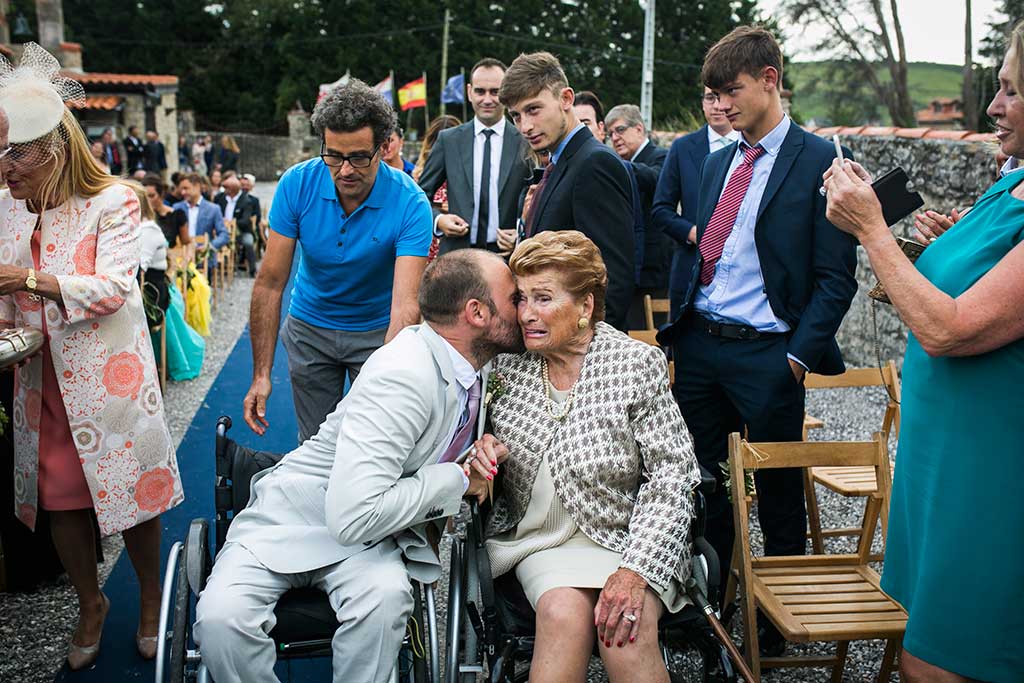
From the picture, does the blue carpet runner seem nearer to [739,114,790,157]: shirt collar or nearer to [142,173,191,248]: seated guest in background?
[142,173,191,248]: seated guest in background

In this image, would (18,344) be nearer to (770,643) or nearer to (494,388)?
(494,388)

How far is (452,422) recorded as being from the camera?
260 centimetres

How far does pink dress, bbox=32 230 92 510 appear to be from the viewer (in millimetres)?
3164

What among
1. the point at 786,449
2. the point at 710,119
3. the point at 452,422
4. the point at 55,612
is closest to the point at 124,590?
the point at 55,612

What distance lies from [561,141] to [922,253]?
1.73 meters

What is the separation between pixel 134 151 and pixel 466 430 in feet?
72.7

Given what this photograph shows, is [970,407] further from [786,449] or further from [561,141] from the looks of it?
[561,141]

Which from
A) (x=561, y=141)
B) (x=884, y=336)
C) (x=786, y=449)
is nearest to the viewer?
(x=786, y=449)

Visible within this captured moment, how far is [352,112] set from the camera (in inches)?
121

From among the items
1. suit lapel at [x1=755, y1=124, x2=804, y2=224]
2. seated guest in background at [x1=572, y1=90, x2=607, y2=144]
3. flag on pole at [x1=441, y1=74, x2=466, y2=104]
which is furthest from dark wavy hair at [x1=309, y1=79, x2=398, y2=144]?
flag on pole at [x1=441, y1=74, x2=466, y2=104]

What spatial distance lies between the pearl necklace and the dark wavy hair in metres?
1.04

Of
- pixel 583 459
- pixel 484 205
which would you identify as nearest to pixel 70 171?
pixel 583 459

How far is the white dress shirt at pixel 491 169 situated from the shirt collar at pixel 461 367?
2.42 m

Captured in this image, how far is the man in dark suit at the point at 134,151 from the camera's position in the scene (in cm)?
2228
